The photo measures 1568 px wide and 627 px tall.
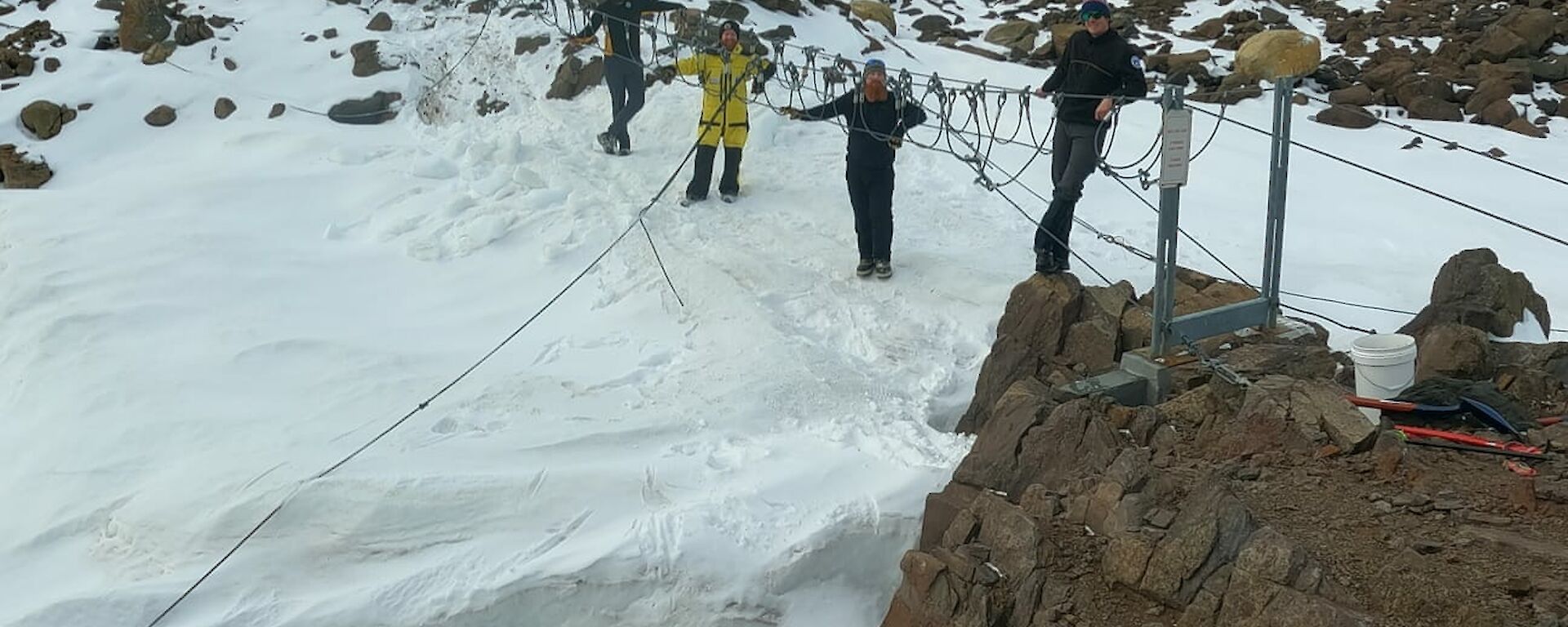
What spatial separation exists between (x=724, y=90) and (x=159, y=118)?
15.5 feet

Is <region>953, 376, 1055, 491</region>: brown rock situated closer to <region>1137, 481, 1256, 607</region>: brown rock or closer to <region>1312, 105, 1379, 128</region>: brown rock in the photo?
<region>1137, 481, 1256, 607</region>: brown rock

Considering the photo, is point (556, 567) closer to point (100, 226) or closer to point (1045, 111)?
point (100, 226)

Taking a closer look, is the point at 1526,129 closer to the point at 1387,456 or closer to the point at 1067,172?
the point at 1067,172

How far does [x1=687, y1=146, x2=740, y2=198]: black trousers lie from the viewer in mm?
8094

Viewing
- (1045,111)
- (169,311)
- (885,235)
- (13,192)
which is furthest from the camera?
(1045,111)

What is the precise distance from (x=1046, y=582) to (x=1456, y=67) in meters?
13.1

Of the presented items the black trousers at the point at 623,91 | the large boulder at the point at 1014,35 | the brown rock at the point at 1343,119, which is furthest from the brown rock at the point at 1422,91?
the black trousers at the point at 623,91

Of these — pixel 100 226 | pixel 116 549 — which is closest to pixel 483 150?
pixel 100 226

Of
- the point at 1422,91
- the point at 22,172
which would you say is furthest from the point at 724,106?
the point at 1422,91

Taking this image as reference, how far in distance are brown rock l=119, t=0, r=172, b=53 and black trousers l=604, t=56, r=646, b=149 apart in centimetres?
416

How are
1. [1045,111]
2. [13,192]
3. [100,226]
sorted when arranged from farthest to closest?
[1045,111] < [13,192] < [100,226]

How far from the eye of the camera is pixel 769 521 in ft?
15.1

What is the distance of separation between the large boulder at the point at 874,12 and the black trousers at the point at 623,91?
5.95m

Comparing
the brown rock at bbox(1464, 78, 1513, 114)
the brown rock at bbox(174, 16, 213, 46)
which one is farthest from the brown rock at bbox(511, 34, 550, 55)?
the brown rock at bbox(1464, 78, 1513, 114)
